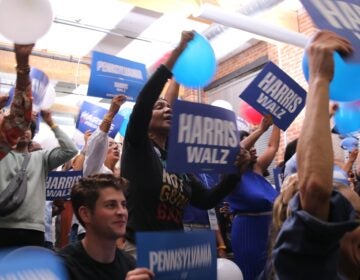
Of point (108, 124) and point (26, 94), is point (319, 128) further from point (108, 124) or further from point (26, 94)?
point (108, 124)

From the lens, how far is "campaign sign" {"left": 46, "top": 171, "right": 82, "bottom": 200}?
2824mm

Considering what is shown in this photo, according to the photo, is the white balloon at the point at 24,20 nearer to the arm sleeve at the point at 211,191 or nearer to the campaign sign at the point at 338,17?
the arm sleeve at the point at 211,191

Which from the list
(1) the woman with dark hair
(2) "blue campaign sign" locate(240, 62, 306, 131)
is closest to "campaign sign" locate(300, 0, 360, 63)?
(1) the woman with dark hair

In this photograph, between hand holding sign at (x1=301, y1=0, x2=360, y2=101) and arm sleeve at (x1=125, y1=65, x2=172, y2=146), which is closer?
hand holding sign at (x1=301, y1=0, x2=360, y2=101)

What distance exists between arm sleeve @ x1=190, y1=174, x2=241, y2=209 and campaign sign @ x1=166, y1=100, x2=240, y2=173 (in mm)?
349

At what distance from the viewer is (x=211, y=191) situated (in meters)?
2.00

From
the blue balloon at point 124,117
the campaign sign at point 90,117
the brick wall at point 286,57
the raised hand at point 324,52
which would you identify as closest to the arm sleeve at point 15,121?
→ the raised hand at point 324,52

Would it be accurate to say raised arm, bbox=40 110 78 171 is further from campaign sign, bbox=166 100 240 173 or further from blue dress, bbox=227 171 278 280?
campaign sign, bbox=166 100 240 173

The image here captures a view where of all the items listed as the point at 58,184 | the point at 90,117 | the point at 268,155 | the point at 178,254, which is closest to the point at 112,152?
the point at 90,117

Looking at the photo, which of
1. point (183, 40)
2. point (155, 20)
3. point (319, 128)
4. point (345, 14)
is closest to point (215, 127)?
point (183, 40)

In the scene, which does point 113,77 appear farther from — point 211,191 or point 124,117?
point 124,117

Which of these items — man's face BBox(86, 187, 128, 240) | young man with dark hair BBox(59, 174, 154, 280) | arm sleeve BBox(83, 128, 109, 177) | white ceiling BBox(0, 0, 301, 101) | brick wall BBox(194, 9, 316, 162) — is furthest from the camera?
brick wall BBox(194, 9, 316, 162)

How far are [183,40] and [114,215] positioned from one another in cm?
70

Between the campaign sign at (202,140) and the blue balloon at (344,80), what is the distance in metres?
0.32
